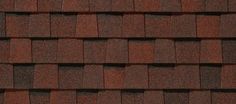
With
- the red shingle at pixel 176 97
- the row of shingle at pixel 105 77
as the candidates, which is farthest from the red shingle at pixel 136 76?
the red shingle at pixel 176 97

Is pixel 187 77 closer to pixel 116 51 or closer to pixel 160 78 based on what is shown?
pixel 160 78

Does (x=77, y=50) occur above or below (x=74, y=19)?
below

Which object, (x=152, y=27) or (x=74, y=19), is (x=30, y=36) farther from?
(x=152, y=27)

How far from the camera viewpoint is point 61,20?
2213 millimetres

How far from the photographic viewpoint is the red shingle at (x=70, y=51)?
2.20 meters

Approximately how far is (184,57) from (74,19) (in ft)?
1.97

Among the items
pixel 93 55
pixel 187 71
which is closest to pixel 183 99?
pixel 187 71

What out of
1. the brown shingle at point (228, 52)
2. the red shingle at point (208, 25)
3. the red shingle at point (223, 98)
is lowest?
the red shingle at point (223, 98)
